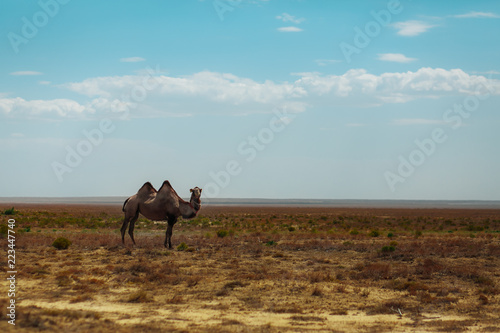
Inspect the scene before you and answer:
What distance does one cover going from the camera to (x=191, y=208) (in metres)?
22.6

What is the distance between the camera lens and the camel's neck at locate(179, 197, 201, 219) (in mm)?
22516

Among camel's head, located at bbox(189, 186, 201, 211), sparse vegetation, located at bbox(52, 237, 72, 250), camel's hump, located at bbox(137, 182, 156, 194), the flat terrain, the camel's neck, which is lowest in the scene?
the flat terrain

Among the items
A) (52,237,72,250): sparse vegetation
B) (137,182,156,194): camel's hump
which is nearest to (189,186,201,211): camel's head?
(137,182,156,194): camel's hump

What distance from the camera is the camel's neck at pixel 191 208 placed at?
73.9ft

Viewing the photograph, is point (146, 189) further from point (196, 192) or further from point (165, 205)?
point (196, 192)

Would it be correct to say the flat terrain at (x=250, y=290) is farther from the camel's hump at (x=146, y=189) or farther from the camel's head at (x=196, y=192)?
the camel's hump at (x=146, y=189)

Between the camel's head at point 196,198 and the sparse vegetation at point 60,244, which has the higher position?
the camel's head at point 196,198

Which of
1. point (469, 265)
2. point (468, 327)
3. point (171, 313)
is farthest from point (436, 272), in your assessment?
point (171, 313)

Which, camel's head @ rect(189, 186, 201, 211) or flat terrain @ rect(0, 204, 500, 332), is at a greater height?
camel's head @ rect(189, 186, 201, 211)

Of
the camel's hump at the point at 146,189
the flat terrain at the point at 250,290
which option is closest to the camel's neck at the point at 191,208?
the flat terrain at the point at 250,290

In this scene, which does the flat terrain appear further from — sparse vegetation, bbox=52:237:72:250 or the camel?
the camel

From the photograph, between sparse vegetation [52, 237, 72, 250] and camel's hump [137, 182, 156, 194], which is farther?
camel's hump [137, 182, 156, 194]

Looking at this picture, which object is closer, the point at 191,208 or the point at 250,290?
the point at 250,290

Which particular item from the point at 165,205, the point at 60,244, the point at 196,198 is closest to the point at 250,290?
the point at 196,198
